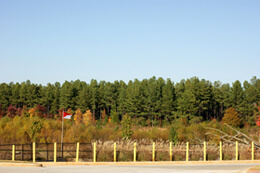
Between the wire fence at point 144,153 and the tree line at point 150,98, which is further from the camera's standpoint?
the tree line at point 150,98

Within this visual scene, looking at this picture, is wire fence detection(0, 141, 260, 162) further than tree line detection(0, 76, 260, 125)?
No

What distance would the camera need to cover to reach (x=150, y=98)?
8188 centimetres

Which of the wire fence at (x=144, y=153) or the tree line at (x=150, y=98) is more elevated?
the tree line at (x=150, y=98)

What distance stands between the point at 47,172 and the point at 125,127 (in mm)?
23995

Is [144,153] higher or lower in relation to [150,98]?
lower

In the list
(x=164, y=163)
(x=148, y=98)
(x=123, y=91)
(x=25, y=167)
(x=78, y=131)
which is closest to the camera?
(x=25, y=167)

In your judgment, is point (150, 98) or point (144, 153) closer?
point (144, 153)

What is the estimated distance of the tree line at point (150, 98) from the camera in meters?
78.6

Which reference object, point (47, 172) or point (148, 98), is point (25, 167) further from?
point (148, 98)

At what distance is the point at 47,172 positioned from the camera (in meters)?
17.5

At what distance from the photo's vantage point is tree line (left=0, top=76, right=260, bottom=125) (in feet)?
258

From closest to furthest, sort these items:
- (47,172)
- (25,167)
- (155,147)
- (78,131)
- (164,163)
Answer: (47,172)
(25,167)
(164,163)
(155,147)
(78,131)

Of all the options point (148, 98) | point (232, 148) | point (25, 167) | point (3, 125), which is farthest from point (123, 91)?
point (25, 167)

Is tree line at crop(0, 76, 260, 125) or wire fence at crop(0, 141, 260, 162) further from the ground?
tree line at crop(0, 76, 260, 125)
